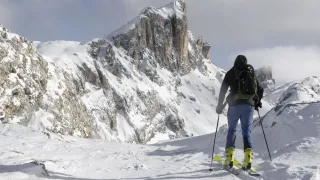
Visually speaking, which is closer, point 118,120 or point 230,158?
point 230,158

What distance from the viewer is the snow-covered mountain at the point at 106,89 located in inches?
2237

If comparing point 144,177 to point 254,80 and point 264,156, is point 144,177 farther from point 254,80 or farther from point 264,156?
point 264,156

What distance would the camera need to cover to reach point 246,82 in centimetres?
841

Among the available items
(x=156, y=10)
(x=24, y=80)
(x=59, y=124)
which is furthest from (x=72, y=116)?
(x=156, y=10)

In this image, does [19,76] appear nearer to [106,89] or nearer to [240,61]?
[240,61]

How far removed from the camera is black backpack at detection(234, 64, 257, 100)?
Result: 8406mm

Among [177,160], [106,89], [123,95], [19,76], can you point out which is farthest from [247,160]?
[123,95]

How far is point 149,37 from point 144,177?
598 ft

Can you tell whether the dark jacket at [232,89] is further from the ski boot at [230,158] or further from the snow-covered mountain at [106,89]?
the snow-covered mountain at [106,89]

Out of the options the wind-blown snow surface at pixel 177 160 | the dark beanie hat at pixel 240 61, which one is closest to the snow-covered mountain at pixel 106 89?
the wind-blown snow surface at pixel 177 160

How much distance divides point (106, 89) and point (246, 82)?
130299 mm

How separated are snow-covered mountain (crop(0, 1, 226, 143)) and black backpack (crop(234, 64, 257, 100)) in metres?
41.6

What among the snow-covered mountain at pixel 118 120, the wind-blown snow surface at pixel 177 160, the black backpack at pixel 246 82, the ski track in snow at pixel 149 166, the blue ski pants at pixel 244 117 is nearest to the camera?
the ski track in snow at pixel 149 166

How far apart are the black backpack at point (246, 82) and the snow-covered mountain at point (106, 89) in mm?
41564
